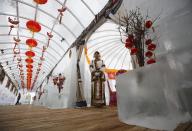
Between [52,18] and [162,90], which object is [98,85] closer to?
[162,90]

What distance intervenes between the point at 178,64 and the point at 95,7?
513 cm

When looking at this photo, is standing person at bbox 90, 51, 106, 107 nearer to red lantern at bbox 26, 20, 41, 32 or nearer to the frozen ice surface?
red lantern at bbox 26, 20, 41, 32

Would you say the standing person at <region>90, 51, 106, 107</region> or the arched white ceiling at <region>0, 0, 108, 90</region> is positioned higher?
the arched white ceiling at <region>0, 0, 108, 90</region>

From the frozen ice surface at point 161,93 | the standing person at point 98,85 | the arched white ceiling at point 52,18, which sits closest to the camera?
the frozen ice surface at point 161,93

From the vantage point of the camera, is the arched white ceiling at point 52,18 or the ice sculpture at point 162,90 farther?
the arched white ceiling at point 52,18

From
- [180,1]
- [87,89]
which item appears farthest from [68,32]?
[180,1]

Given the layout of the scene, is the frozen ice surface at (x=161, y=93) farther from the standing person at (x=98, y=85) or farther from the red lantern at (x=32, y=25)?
the red lantern at (x=32, y=25)

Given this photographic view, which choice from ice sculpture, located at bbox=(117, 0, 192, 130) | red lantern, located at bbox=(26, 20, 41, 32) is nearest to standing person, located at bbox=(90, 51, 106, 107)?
red lantern, located at bbox=(26, 20, 41, 32)

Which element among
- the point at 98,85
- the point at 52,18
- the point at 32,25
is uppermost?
the point at 52,18

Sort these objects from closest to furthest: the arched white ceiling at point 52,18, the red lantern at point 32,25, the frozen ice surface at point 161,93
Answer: the frozen ice surface at point 161,93, the red lantern at point 32,25, the arched white ceiling at point 52,18

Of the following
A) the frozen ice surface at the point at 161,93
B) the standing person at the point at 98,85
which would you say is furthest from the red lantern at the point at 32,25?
the frozen ice surface at the point at 161,93

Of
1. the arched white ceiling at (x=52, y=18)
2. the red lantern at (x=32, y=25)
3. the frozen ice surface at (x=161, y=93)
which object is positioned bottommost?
the frozen ice surface at (x=161, y=93)

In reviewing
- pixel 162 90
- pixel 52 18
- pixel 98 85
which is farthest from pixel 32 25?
pixel 162 90

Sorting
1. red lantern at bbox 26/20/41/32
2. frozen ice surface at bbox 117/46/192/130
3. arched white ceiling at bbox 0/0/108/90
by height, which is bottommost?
frozen ice surface at bbox 117/46/192/130
